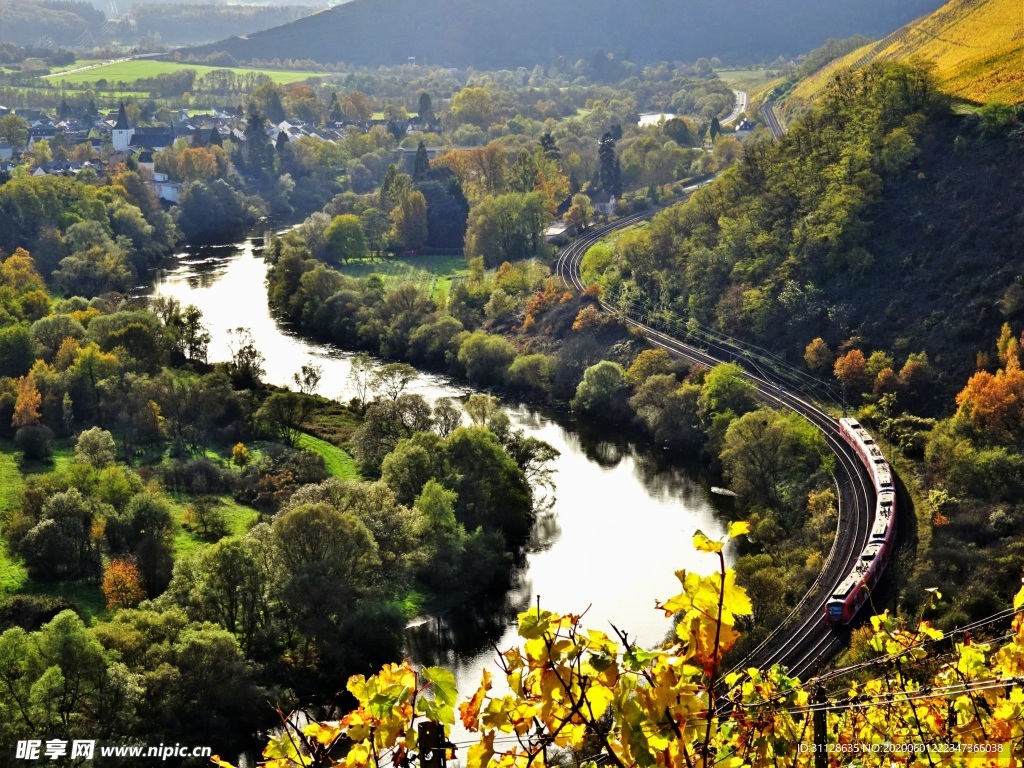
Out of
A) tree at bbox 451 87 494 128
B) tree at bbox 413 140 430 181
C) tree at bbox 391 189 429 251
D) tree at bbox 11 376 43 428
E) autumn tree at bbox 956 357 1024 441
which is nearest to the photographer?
autumn tree at bbox 956 357 1024 441

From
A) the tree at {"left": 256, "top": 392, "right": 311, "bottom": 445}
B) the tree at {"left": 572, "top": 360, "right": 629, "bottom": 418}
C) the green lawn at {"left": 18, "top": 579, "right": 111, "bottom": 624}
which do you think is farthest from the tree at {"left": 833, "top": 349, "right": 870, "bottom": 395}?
the green lawn at {"left": 18, "top": 579, "right": 111, "bottom": 624}

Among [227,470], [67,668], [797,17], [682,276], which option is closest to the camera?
[67,668]

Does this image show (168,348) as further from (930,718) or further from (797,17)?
(797,17)

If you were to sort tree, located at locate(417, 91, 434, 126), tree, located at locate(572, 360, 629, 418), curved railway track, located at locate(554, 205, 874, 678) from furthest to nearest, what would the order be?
1. tree, located at locate(417, 91, 434, 126)
2. tree, located at locate(572, 360, 629, 418)
3. curved railway track, located at locate(554, 205, 874, 678)

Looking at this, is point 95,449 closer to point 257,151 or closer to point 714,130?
point 257,151

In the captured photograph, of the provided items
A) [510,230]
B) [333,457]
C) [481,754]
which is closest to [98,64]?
[510,230]

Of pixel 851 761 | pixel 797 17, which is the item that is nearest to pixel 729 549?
pixel 851 761

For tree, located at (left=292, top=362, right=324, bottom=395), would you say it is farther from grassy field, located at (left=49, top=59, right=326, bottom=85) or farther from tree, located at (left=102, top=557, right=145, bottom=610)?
grassy field, located at (left=49, top=59, right=326, bottom=85)
